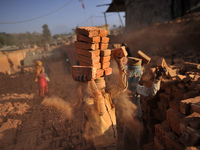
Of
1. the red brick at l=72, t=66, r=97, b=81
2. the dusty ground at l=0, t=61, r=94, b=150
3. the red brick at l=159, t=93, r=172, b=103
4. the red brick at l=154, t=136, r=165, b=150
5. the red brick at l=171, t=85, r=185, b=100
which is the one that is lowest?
the dusty ground at l=0, t=61, r=94, b=150

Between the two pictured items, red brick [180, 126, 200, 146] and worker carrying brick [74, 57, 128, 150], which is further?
worker carrying brick [74, 57, 128, 150]

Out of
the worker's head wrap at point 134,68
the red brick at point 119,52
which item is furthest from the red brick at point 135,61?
the red brick at point 119,52

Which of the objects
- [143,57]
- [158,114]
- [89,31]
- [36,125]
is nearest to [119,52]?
[89,31]

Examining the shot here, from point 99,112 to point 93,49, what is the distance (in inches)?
41.0

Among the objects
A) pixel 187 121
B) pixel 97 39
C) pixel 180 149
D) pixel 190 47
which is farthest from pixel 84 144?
pixel 190 47

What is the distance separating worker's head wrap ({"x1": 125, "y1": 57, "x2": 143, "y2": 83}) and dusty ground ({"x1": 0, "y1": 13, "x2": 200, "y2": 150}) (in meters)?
1.95

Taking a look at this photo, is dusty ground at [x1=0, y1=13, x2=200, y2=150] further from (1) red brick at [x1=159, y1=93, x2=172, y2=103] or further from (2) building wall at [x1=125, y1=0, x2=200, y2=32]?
(2) building wall at [x1=125, y1=0, x2=200, y2=32]

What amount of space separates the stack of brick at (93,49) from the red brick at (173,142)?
1.49 m

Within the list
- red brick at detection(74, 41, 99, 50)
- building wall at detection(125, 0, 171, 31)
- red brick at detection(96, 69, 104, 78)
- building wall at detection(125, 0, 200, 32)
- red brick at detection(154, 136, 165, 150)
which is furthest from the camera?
building wall at detection(125, 0, 171, 31)

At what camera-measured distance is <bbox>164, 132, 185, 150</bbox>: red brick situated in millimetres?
1725

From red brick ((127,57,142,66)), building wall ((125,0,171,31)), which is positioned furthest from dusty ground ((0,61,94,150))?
building wall ((125,0,171,31))

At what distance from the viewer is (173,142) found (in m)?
1.81

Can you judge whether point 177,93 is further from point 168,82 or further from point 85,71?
point 85,71

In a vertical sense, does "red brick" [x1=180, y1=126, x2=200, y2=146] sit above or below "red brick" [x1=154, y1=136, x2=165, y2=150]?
above
